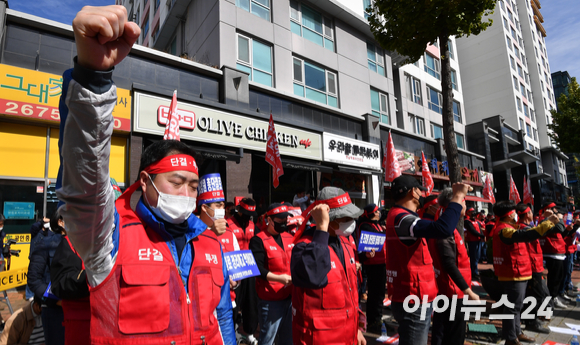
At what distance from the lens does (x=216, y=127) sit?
11.7m

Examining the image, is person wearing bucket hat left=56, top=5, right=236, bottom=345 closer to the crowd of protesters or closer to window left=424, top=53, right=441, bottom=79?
the crowd of protesters

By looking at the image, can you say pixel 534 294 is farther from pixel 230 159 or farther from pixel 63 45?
pixel 63 45

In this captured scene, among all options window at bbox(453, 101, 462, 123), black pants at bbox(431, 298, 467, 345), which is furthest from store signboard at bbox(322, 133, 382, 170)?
window at bbox(453, 101, 462, 123)

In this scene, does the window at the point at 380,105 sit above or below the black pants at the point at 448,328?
above

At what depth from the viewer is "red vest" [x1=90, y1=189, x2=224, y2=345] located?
4.96 ft

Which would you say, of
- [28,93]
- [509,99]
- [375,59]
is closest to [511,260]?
[28,93]

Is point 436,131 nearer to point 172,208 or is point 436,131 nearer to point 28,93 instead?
point 28,93

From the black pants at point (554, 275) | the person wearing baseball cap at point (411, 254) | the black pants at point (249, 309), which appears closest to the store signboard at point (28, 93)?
the black pants at point (249, 309)

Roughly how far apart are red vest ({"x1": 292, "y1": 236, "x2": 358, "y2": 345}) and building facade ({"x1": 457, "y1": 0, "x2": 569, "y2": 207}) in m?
32.8

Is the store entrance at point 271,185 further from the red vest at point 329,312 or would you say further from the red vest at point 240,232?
the red vest at point 329,312

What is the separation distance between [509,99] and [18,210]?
43.5 m

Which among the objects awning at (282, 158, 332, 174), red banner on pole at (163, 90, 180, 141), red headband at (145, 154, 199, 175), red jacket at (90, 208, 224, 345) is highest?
awning at (282, 158, 332, 174)

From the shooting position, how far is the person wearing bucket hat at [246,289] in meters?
5.48

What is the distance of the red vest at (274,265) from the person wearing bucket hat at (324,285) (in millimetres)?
1183
